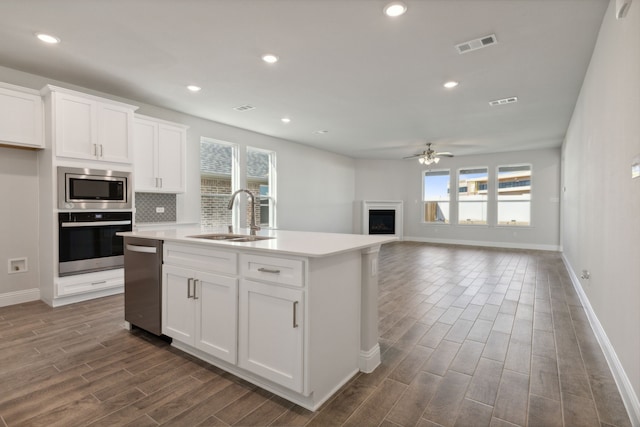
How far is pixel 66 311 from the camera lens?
11.2ft

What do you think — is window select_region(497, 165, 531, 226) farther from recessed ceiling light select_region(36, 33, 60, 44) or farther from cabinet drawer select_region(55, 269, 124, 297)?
recessed ceiling light select_region(36, 33, 60, 44)

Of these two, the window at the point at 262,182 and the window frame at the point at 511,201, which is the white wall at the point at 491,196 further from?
the window at the point at 262,182

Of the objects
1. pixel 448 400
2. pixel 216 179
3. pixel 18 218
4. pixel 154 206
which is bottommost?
pixel 448 400

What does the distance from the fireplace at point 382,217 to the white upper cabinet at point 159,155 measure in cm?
651

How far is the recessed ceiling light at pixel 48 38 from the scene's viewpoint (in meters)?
2.84

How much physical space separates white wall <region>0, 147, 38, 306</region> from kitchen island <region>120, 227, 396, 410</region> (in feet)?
8.58

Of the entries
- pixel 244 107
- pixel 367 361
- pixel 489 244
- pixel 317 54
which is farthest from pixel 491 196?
pixel 367 361

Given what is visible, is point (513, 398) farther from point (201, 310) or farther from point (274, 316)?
point (201, 310)

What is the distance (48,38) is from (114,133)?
1216mm

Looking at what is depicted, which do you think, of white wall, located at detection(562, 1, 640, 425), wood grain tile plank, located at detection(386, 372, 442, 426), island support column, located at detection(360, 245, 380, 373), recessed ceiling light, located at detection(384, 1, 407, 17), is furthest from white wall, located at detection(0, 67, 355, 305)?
white wall, located at detection(562, 1, 640, 425)

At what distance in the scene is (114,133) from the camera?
3.93 metres

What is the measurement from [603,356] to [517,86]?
3.19 m

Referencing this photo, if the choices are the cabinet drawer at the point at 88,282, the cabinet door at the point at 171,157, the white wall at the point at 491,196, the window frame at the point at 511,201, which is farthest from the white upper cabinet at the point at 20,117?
the window frame at the point at 511,201

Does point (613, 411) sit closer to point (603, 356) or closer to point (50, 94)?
point (603, 356)
